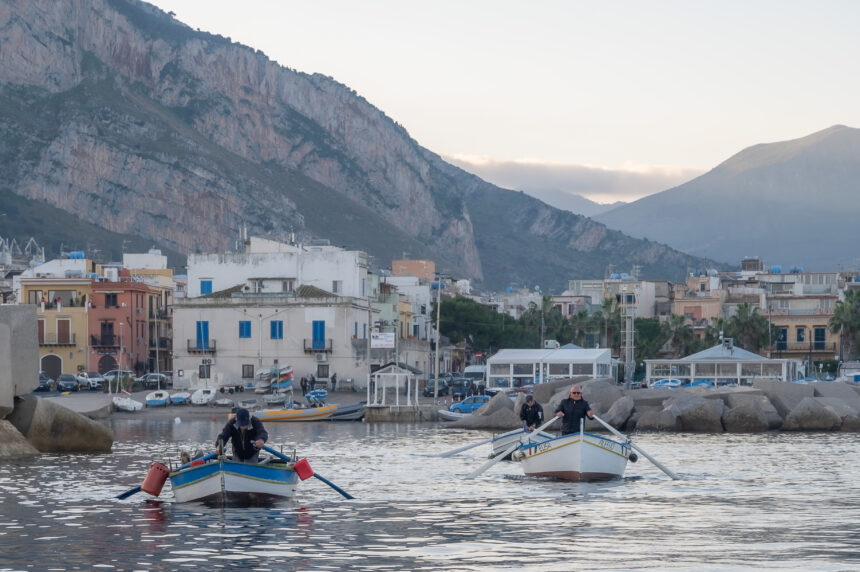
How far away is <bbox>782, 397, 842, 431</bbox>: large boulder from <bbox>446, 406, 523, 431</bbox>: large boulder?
13017 millimetres

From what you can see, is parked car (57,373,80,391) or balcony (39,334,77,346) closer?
parked car (57,373,80,391)

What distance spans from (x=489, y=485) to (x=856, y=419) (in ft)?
130

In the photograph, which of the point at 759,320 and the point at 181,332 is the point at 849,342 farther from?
the point at 181,332

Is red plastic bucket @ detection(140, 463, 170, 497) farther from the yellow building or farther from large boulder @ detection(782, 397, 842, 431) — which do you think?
the yellow building

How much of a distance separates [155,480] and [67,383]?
2742 inches

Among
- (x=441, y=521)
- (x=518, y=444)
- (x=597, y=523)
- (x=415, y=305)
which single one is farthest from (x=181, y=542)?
(x=415, y=305)

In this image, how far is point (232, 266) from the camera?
101m

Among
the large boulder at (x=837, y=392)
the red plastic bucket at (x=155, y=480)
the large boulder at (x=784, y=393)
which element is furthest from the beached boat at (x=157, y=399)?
the red plastic bucket at (x=155, y=480)

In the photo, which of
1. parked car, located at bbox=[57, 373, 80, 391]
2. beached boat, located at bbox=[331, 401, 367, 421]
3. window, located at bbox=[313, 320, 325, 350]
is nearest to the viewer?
beached boat, located at bbox=[331, 401, 367, 421]

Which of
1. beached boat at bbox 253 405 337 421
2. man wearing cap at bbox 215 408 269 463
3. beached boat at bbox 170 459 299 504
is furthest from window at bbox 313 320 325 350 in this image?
man wearing cap at bbox 215 408 269 463

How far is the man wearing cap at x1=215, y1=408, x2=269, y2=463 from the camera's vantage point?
88.6 feet

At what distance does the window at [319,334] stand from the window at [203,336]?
7779 millimetres

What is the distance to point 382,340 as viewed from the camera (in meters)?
93.7

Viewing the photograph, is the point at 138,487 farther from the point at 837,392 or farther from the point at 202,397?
the point at 202,397
